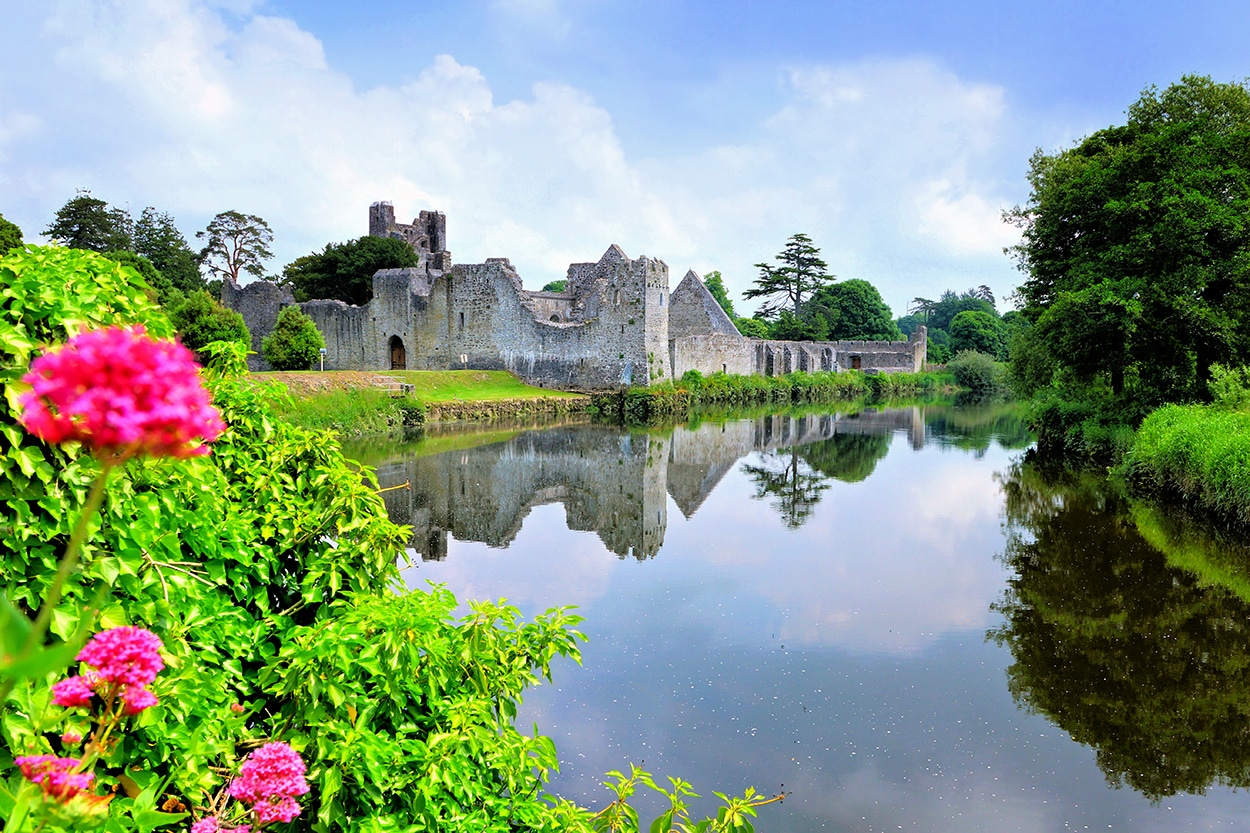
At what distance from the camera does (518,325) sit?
32.9 meters

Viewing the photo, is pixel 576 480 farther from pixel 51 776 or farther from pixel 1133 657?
pixel 51 776

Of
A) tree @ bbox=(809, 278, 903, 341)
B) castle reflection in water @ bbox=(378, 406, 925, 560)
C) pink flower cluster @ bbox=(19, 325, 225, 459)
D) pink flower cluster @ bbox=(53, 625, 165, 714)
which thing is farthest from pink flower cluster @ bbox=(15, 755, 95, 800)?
tree @ bbox=(809, 278, 903, 341)

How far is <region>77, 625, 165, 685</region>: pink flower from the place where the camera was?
1.68m

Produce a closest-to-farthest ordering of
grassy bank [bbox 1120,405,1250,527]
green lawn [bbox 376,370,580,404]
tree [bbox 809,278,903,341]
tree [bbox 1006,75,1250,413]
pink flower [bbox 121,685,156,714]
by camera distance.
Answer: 1. pink flower [bbox 121,685,156,714]
2. grassy bank [bbox 1120,405,1250,527]
3. tree [bbox 1006,75,1250,413]
4. green lawn [bbox 376,370,580,404]
5. tree [bbox 809,278,903,341]

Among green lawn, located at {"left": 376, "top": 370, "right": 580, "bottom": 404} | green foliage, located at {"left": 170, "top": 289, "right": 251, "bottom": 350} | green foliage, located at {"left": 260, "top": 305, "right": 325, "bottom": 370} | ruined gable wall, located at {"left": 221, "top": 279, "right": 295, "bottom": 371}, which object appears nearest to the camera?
green foliage, located at {"left": 170, "top": 289, "right": 251, "bottom": 350}

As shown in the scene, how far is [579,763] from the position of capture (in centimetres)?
493

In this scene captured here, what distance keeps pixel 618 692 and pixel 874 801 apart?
1998 mm

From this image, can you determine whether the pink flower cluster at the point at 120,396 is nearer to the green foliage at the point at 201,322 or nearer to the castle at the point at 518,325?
the green foliage at the point at 201,322

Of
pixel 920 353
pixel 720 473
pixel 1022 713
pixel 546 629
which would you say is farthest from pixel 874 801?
pixel 920 353

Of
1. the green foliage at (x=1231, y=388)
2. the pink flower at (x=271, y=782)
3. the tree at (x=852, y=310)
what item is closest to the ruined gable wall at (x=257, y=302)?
the green foliage at (x=1231, y=388)

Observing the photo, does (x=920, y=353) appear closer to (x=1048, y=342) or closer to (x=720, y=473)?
(x=1048, y=342)

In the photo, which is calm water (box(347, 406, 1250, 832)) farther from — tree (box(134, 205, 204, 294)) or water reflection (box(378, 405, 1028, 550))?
tree (box(134, 205, 204, 294))

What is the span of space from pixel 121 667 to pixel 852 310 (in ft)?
224

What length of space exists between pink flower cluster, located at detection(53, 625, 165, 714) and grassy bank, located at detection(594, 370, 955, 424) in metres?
25.7
